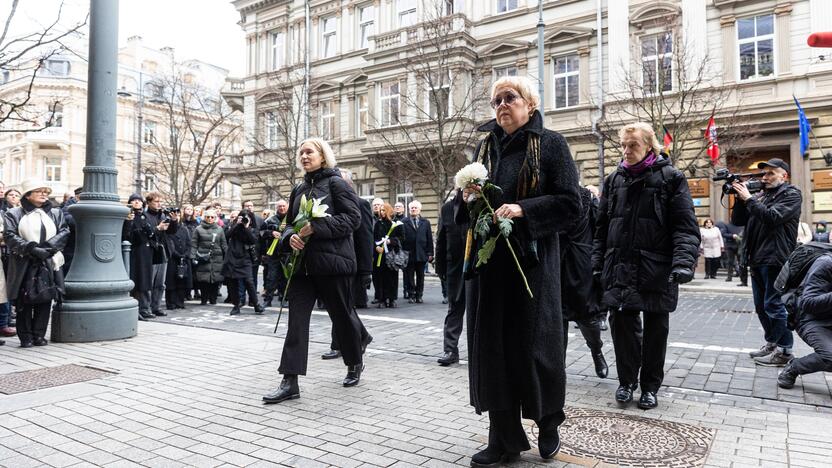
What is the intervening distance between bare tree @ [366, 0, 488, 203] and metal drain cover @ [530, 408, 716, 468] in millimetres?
18557

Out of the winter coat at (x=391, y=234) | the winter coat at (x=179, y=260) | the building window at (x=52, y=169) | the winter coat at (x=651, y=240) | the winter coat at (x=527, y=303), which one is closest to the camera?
the winter coat at (x=527, y=303)

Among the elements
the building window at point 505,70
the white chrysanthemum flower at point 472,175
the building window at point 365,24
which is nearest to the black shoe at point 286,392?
the white chrysanthemum flower at point 472,175

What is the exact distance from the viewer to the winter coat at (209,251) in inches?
483

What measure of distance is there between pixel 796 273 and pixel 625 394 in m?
2.19

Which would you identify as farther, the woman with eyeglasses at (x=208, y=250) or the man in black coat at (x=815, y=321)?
the woman with eyeglasses at (x=208, y=250)

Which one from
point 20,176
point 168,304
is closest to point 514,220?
point 168,304

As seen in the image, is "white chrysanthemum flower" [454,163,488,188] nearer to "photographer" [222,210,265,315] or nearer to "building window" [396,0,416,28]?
"photographer" [222,210,265,315]

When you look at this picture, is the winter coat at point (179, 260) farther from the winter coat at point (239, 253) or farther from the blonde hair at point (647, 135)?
the blonde hair at point (647, 135)

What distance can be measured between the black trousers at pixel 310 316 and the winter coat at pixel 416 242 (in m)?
7.80

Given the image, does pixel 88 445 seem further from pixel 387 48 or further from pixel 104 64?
pixel 387 48

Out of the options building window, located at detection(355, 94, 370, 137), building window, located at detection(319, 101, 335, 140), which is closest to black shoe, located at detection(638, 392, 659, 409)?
building window, located at detection(355, 94, 370, 137)

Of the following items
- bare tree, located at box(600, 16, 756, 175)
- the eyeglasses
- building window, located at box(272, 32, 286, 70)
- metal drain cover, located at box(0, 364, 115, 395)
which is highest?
building window, located at box(272, 32, 286, 70)

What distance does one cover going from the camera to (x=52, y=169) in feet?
181

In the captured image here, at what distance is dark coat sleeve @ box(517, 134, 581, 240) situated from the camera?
3184mm
